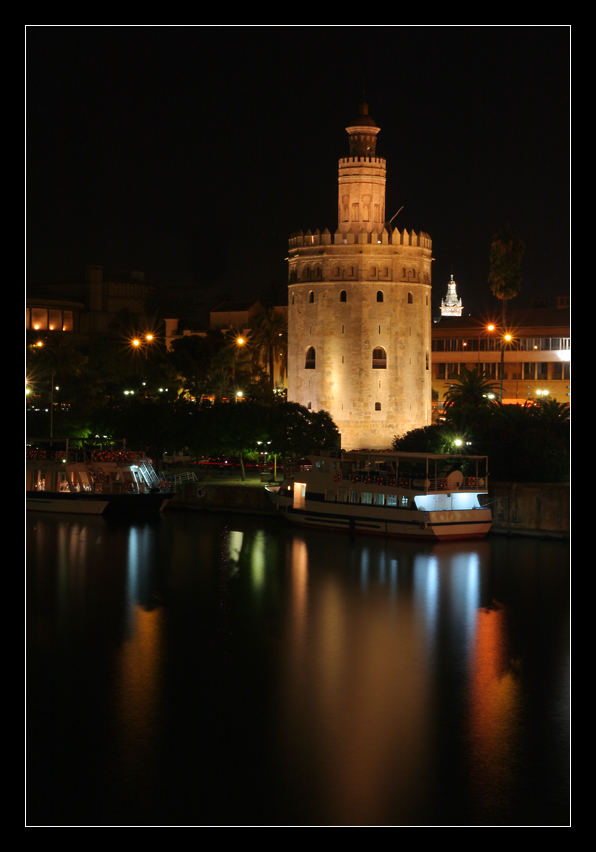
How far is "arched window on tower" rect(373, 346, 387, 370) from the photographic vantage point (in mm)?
47688

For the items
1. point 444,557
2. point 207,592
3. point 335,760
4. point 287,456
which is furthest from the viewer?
point 287,456

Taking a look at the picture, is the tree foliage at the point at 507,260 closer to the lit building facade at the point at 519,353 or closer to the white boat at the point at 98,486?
the lit building facade at the point at 519,353

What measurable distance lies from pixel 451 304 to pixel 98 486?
355 ft

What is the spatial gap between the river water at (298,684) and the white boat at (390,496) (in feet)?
3.43

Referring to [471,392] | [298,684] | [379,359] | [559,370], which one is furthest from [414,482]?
[559,370]

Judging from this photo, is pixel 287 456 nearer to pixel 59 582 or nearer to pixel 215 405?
pixel 215 405

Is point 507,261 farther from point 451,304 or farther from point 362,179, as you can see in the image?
point 451,304

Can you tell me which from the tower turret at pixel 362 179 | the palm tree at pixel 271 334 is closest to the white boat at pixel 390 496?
the tower turret at pixel 362 179

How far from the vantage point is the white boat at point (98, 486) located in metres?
39.1

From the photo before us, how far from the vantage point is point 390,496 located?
35250 mm

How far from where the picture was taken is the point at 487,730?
18.6 m

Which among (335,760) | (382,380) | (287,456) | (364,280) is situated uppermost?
(364,280)

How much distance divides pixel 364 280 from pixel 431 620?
24198mm
